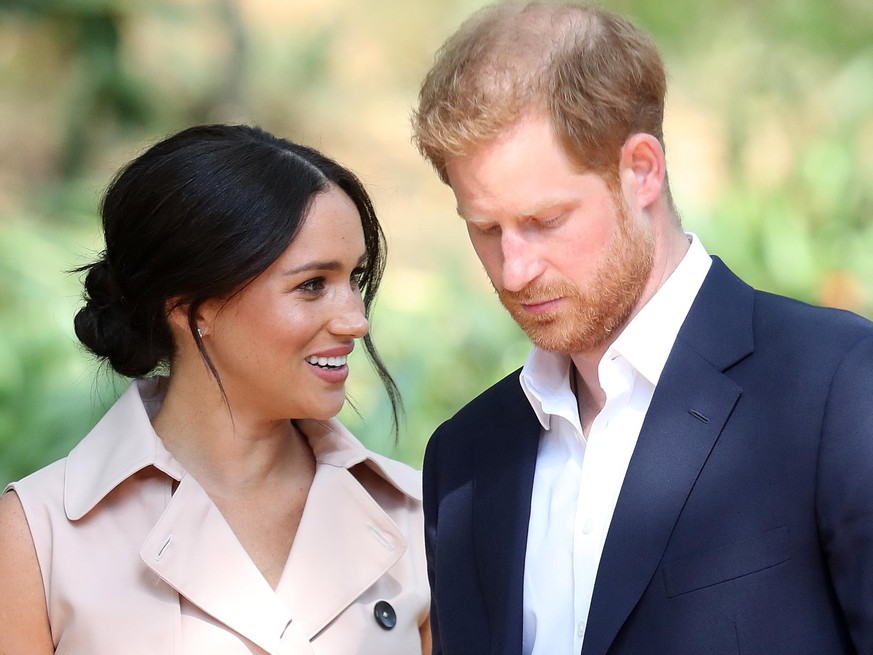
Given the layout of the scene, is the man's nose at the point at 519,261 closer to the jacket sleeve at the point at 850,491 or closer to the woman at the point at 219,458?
the jacket sleeve at the point at 850,491

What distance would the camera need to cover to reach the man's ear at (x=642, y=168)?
189cm

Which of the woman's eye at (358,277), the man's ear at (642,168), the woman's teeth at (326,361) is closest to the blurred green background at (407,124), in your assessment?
the woman's eye at (358,277)

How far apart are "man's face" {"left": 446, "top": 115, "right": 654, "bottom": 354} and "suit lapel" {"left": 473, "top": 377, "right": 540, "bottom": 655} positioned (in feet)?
0.87

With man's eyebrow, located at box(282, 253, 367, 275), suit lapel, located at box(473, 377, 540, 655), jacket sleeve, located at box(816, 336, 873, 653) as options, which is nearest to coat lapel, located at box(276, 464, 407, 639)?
man's eyebrow, located at box(282, 253, 367, 275)

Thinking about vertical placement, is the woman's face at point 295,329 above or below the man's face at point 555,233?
above

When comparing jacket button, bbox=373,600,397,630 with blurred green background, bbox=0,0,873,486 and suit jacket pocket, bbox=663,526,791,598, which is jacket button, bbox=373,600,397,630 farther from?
blurred green background, bbox=0,0,873,486

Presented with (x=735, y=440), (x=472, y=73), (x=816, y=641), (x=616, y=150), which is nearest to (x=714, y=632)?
(x=816, y=641)

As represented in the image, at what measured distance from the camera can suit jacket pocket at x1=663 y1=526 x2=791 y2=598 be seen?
5.45 ft

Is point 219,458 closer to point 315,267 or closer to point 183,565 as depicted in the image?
point 183,565

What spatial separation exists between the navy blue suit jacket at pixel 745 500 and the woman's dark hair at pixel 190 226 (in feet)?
3.21

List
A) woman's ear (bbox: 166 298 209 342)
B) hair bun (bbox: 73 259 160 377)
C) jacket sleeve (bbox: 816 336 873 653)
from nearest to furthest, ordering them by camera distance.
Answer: jacket sleeve (bbox: 816 336 873 653), woman's ear (bbox: 166 298 209 342), hair bun (bbox: 73 259 160 377)

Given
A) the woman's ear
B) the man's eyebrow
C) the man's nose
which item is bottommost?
the man's nose

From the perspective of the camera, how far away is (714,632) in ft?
5.53

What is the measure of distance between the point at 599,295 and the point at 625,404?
19 centimetres
